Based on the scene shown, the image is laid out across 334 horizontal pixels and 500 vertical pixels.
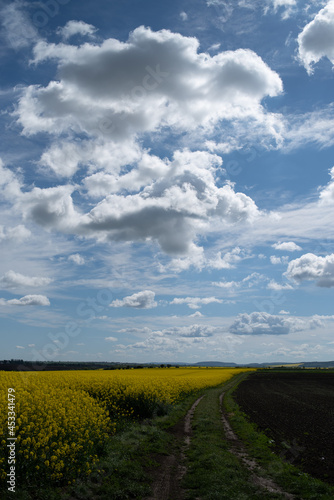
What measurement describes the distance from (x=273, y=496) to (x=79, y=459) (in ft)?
16.4

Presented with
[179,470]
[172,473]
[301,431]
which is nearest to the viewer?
[172,473]

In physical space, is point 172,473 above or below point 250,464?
above

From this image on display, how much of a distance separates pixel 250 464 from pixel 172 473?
2.65 meters

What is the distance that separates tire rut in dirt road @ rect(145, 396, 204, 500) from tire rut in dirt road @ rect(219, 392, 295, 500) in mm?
1801

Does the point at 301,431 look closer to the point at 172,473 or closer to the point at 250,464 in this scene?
the point at 250,464

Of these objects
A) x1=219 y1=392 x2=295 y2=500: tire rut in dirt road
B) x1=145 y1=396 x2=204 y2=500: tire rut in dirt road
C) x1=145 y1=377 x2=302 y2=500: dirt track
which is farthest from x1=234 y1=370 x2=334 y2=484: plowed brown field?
x1=145 y1=396 x2=204 y2=500: tire rut in dirt road

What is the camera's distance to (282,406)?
26.8m

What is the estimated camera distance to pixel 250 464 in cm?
1169

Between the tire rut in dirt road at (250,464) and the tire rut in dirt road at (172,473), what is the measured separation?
1.80 m

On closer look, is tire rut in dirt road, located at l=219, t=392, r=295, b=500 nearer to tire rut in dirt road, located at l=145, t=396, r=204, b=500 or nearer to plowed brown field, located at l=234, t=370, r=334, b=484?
plowed brown field, located at l=234, t=370, r=334, b=484

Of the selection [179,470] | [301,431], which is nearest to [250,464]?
[179,470]

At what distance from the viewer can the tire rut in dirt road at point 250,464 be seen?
937 centimetres

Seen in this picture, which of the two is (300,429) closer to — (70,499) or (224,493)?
(224,493)

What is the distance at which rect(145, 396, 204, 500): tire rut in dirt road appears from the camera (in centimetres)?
909
